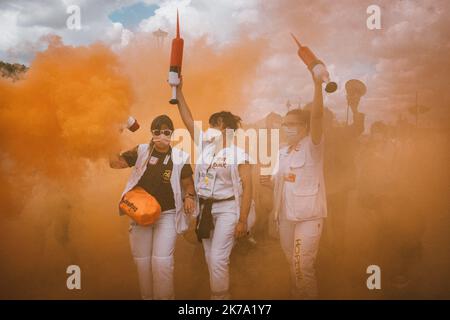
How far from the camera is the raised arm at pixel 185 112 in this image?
207 inches

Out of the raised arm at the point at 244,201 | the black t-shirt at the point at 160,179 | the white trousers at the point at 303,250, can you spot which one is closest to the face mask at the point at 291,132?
the raised arm at the point at 244,201

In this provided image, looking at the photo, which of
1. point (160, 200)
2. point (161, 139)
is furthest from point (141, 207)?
point (161, 139)

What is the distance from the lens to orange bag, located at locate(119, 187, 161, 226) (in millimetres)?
4436

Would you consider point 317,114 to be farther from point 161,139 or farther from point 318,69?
point 161,139

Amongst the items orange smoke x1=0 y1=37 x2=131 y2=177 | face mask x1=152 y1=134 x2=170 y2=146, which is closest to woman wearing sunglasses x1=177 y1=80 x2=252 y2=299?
face mask x1=152 y1=134 x2=170 y2=146

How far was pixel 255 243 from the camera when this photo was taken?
5664 millimetres

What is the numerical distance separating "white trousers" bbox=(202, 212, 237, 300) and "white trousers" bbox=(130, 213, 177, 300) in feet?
1.58

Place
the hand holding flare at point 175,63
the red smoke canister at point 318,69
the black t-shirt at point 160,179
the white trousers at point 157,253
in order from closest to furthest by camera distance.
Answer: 1. the red smoke canister at point 318,69
2. the white trousers at point 157,253
3. the black t-shirt at point 160,179
4. the hand holding flare at point 175,63

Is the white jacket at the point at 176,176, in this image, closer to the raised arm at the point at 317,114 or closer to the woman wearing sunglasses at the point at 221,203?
the woman wearing sunglasses at the point at 221,203

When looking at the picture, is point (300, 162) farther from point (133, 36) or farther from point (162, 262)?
point (133, 36)

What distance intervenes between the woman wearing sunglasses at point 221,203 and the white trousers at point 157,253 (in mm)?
378

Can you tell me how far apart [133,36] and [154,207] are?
101 inches

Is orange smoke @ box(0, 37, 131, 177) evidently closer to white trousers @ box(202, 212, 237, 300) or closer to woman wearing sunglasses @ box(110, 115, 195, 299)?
woman wearing sunglasses @ box(110, 115, 195, 299)
